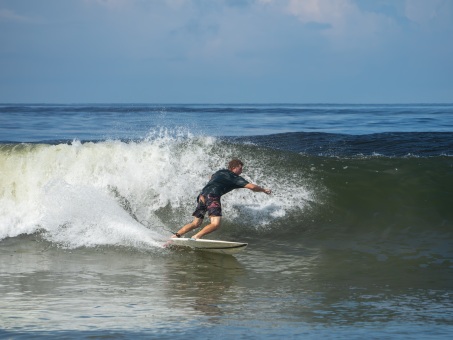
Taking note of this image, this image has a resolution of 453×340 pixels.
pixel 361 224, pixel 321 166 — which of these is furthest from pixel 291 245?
pixel 321 166

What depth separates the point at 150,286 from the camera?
927cm

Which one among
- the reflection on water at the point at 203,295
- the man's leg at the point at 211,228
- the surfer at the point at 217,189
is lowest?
the reflection on water at the point at 203,295

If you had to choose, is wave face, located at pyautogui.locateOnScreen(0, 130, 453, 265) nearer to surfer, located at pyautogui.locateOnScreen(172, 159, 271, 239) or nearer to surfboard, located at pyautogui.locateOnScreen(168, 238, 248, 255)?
surfboard, located at pyautogui.locateOnScreen(168, 238, 248, 255)

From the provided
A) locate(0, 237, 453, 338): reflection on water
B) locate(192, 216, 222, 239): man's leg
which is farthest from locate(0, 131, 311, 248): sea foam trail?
locate(0, 237, 453, 338): reflection on water

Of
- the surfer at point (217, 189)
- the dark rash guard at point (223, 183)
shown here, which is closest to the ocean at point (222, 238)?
the surfer at point (217, 189)

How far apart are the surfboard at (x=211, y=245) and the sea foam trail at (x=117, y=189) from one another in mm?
896

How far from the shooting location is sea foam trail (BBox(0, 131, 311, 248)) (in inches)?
521

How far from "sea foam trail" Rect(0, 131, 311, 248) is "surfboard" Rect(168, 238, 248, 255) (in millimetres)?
896

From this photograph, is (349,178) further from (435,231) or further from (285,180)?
(435,231)

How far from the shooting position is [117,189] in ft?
50.4

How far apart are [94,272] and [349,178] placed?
751 cm

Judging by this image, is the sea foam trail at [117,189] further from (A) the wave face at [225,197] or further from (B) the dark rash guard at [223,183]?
(B) the dark rash guard at [223,183]

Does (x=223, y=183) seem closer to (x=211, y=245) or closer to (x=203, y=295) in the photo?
(x=211, y=245)

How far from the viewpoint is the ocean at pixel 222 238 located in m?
7.55
